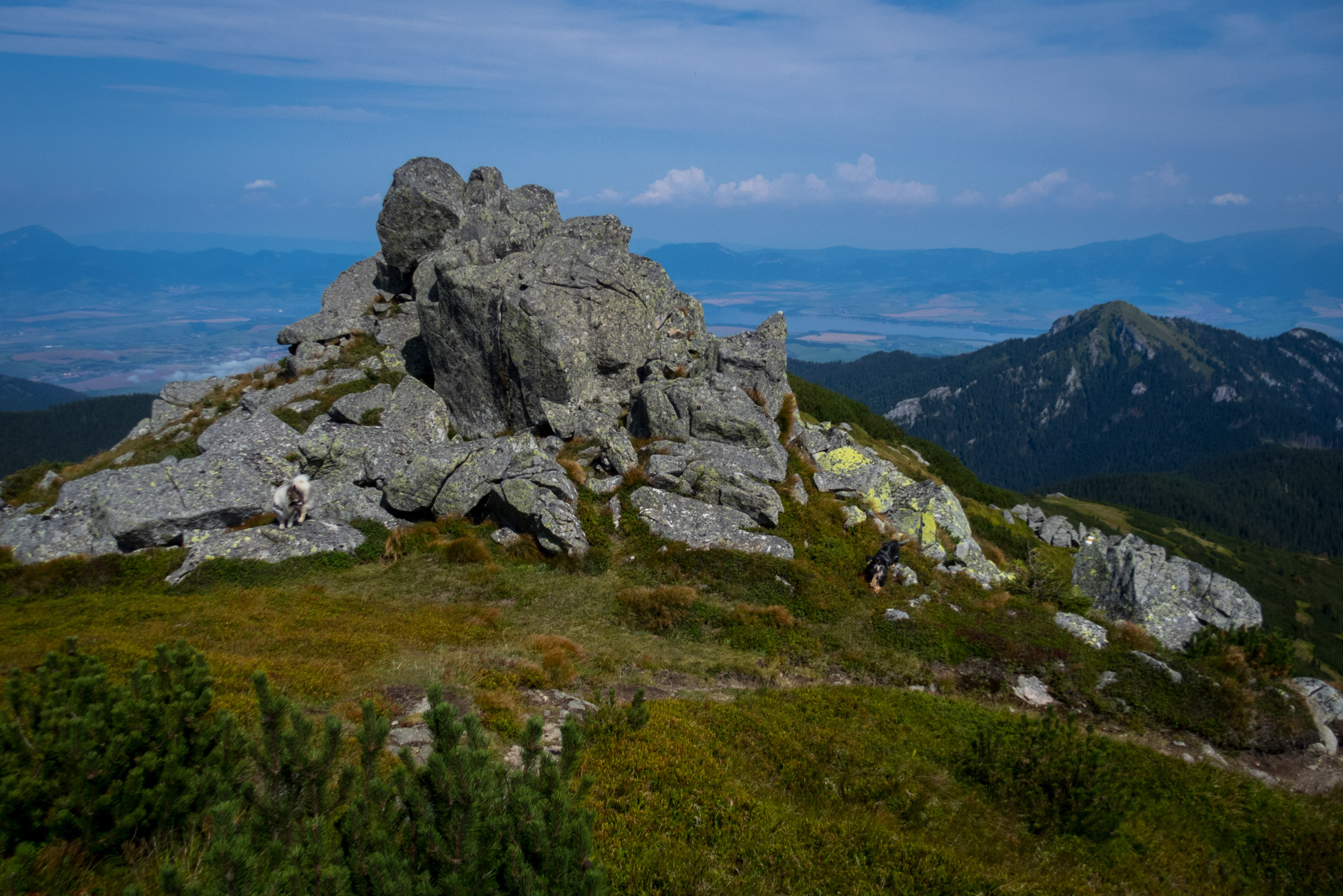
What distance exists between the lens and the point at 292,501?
20.8 m

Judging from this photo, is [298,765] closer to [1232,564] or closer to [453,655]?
[453,655]

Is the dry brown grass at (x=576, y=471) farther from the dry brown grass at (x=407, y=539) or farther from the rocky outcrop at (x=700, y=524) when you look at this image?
the dry brown grass at (x=407, y=539)

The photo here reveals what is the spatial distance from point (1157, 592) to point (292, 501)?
32554 mm

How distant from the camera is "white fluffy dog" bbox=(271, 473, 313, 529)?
20.5 metres

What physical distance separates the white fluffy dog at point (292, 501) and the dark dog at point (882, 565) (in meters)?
19.6

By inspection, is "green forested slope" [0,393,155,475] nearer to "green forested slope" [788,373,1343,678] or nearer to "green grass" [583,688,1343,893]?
"green forested slope" [788,373,1343,678]

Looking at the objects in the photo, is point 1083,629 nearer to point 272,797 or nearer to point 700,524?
point 700,524

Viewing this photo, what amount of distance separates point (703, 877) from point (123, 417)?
256377 mm

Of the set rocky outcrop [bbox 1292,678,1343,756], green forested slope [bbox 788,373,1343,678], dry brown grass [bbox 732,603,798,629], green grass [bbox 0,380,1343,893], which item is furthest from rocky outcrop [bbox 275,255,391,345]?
green forested slope [bbox 788,373,1343,678]

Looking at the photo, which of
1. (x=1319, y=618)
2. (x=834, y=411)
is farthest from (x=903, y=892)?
(x=1319, y=618)

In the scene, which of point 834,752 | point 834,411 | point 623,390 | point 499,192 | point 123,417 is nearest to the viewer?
Answer: point 834,752

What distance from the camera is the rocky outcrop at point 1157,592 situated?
21984mm

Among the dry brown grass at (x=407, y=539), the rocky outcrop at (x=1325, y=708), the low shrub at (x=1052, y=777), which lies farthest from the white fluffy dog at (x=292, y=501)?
the rocky outcrop at (x=1325, y=708)

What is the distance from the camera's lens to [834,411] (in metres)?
83.5
